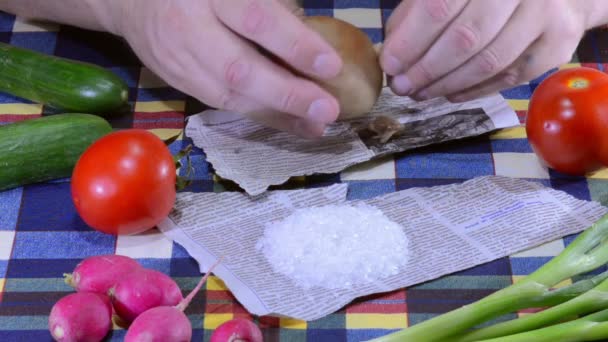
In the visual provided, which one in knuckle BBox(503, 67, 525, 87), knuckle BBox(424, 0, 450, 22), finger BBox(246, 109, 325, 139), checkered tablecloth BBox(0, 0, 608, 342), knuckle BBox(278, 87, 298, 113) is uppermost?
knuckle BBox(424, 0, 450, 22)

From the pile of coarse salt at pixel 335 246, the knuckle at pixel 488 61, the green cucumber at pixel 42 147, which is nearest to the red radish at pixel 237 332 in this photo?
the pile of coarse salt at pixel 335 246

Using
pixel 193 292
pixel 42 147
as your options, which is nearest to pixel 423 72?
pixel 193 292

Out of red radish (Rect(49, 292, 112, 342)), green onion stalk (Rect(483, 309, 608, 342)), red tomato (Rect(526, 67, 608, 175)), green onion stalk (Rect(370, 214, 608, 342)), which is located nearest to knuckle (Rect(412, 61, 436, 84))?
red tomato (Rect(526, 67, 608, 175))

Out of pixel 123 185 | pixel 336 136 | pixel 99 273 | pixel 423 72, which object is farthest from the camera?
pixel 336 136

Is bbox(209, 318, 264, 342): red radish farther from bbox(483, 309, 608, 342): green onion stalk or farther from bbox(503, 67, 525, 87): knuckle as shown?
bbox(503, 67, 525, 87): knuckle

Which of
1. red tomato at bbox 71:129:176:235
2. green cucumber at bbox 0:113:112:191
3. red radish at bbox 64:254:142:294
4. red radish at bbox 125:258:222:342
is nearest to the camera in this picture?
red radish at bbox 125:258:222:342

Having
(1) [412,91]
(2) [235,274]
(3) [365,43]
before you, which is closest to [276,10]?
(3) [365,43]

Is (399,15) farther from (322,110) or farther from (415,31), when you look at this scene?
(322,110)
